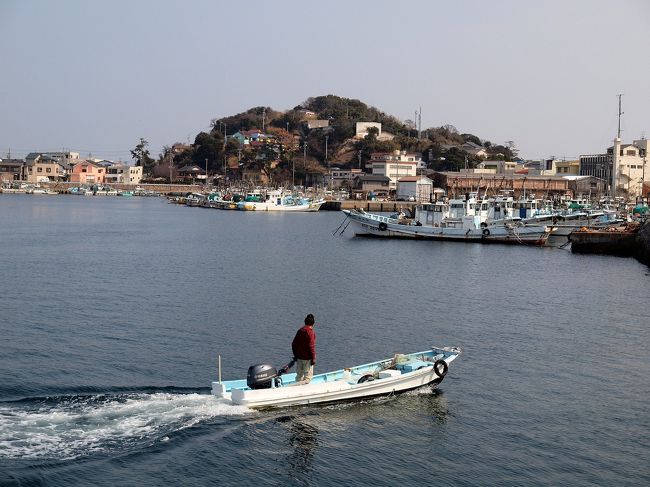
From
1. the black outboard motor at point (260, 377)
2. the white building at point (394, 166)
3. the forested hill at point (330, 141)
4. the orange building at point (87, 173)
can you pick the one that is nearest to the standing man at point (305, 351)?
the black outboard motor at point (260, 377)

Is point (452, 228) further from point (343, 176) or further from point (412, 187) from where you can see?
point (343, 176)

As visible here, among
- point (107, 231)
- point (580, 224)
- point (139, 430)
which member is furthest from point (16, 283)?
point (580, 224)

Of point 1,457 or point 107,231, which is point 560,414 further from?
point 107,231

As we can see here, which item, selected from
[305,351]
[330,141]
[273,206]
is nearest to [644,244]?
[305,351]

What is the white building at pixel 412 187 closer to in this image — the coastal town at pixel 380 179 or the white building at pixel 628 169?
the coastal town at pixel 380 179

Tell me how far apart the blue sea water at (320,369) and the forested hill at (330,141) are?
87.0 m

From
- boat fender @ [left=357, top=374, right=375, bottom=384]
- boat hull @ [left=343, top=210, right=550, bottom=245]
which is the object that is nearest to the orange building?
boat hull @ [left=343, top=210, right=550, bottom=245]

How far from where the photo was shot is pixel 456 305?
30.4 metres

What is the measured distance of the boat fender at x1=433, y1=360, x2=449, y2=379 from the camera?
1819 cm

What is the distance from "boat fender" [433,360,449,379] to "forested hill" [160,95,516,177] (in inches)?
4049

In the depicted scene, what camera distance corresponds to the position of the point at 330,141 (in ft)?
471

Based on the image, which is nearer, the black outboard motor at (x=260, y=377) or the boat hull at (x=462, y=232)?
the black outboard motor at (x=260, y=377)

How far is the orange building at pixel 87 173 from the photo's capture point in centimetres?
14975

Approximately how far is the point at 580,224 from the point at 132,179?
113201 millimetres
